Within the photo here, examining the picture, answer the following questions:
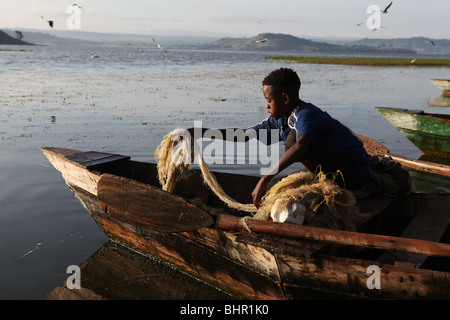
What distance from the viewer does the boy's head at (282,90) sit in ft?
12.5

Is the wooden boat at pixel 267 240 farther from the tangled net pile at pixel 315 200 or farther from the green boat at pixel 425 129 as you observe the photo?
the green boat at pixel 425 129

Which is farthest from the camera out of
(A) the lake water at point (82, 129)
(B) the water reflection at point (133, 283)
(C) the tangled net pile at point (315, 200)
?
(A) the lake water at point (82, 129)

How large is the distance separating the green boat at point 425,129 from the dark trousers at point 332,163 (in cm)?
605

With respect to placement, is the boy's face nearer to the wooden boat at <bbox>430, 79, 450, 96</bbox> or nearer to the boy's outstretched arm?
the boy's outstretched arm

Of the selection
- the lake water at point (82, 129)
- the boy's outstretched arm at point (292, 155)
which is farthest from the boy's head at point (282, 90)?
the lake water at point (82, 129)

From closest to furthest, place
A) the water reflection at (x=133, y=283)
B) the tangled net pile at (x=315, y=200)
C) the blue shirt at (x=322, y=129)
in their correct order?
the tangled net pile at (x=315, y=200)
the blue shirt at (x=322, y=129)
the water reflection at (x=133, y=283)

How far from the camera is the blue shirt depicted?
3.64 m

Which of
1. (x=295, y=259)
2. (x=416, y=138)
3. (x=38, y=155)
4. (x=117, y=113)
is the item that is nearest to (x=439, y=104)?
(x=416, y=138)

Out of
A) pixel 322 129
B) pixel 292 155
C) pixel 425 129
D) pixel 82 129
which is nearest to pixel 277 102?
pixel 322 129

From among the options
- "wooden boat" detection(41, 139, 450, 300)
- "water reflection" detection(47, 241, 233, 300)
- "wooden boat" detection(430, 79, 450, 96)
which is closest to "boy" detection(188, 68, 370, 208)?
"wooden boat" detection(41, 139, 450, 300)
